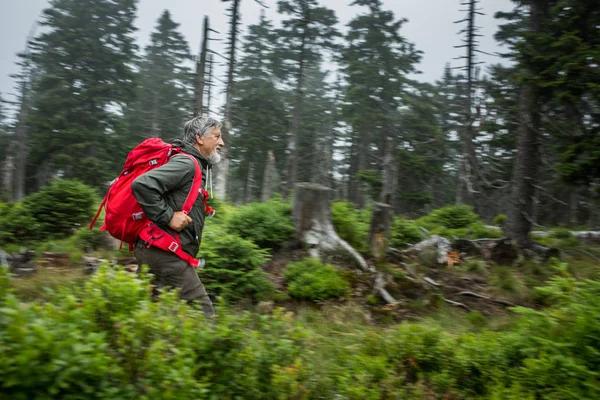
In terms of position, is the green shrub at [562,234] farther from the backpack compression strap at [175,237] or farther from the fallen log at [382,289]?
the backpack compression strap at [175,237]

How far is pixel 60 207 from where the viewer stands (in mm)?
8766

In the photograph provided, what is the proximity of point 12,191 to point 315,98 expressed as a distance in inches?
1053

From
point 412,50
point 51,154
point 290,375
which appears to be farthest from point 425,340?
point 412,50

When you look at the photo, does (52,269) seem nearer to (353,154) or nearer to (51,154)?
(51,154)

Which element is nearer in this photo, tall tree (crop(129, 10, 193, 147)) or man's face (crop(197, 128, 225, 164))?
man's face (crop(197, 128, 225, 164))

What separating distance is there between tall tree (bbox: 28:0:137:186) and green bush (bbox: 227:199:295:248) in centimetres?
1659

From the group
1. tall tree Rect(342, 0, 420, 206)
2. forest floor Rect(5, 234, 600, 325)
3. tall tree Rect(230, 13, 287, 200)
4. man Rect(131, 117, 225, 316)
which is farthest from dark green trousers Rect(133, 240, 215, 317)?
tall tree Rect(230, 13, 287, 200)

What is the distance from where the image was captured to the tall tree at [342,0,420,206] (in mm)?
25812

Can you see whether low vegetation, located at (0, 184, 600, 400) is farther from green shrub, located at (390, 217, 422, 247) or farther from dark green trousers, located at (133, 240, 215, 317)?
green shrub, located at (390, 217, 422, 247)

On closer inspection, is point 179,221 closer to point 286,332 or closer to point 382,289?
point 286,332

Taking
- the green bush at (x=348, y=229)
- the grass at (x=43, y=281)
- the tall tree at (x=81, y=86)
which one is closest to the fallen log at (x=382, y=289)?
the green bush at (x=348, y=229)

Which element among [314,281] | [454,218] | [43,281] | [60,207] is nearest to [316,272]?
[314,281]

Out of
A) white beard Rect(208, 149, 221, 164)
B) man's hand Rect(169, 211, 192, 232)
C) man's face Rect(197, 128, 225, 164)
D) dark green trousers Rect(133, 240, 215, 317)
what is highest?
man's face Rect(197, 128, 225, 164)

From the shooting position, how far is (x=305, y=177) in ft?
118
